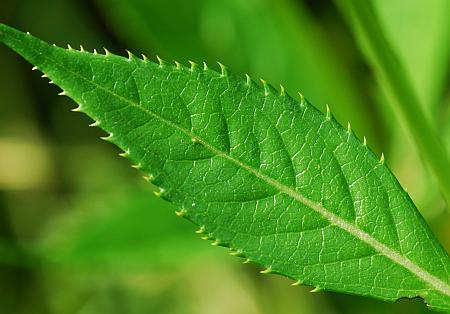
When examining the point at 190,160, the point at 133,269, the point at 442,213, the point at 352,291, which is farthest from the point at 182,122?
the point at 133,269

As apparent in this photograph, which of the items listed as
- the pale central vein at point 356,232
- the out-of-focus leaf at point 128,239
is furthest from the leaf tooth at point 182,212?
the out-of-focus leaf at point 128,239

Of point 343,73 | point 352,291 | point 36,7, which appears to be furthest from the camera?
point 36,7

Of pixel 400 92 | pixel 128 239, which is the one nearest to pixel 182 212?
pixel 400 92

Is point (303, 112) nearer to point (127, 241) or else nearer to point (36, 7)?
point (127, 241)

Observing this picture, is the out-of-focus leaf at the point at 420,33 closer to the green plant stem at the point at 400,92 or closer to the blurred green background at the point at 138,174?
the blurred green background at the point at 138,174

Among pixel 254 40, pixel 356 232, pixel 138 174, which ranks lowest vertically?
pixel 356 232

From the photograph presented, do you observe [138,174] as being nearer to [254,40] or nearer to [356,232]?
[254,40]

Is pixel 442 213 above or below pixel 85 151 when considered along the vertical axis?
above
